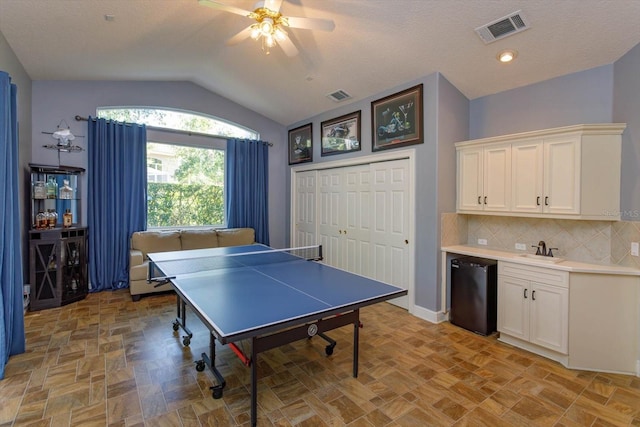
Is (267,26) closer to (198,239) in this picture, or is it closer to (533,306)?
(533,306)

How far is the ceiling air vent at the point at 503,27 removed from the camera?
275 cm

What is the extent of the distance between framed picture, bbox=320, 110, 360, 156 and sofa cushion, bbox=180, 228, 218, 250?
8.16 ft

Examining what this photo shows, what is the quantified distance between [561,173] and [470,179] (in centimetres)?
94

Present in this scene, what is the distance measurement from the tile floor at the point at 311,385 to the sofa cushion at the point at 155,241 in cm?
159

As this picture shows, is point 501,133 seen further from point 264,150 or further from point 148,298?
point 148,298

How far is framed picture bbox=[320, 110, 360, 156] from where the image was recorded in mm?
4895

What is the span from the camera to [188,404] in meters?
2.24

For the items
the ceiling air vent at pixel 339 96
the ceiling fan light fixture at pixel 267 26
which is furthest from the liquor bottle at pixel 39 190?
the ceiling air vent at pixel 339 96

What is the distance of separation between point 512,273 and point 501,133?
1.79 m

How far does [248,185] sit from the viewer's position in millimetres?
6180

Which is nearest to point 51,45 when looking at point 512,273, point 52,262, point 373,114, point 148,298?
point 52,262

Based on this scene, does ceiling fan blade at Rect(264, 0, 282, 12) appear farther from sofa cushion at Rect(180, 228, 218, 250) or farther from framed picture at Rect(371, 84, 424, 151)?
sofa cushion at Rect(180, 228, 218, 250)

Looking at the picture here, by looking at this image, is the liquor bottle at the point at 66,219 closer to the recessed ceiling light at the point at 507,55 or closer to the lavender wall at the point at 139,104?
the lavender wall at the point at 139,104

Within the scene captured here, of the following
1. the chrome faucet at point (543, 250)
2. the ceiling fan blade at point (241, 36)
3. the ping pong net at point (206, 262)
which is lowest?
the ping pong net at point (206, 262)
